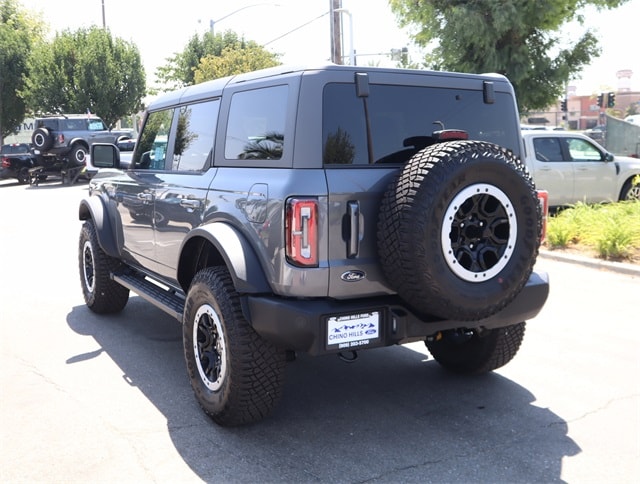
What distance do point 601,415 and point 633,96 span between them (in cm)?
15334

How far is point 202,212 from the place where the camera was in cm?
428

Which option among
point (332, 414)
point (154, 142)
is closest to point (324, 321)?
point (332, 414)

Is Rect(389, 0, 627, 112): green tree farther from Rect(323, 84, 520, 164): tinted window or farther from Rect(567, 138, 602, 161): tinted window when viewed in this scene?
Rect(323, 84, 520, 164): tinted window

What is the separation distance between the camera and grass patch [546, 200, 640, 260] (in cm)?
Answer: 871

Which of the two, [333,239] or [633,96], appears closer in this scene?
[333,239]

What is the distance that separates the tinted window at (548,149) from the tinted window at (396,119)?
25.6 ft

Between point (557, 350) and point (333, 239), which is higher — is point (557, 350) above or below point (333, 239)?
below

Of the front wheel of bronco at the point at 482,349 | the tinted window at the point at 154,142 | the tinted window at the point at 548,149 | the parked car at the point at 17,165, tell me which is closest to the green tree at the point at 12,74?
the parked car at the point at 17,165

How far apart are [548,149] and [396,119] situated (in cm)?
866

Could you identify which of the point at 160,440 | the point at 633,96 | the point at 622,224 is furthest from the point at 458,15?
the point at 633,96

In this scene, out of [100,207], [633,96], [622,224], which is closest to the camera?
[100,207]

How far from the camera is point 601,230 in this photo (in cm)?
903

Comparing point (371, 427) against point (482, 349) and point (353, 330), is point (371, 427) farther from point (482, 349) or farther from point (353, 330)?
point (482, 349)

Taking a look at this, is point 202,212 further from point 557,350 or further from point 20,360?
point 557,350
